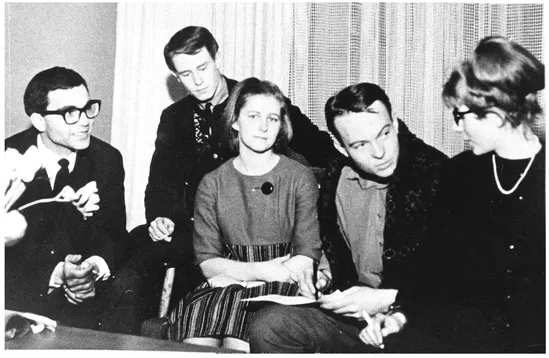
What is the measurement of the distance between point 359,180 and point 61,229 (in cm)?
66

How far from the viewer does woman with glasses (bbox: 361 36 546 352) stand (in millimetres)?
1329

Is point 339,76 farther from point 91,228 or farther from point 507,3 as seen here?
point 91,228

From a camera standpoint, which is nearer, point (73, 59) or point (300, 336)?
point (300, 336)

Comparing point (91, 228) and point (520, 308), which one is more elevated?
point (91, 228)

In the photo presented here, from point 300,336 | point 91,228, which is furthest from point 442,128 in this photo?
point 91,228

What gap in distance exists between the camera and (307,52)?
163 cm

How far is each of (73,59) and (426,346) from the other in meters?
0.98

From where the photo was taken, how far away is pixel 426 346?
1346 millimetres

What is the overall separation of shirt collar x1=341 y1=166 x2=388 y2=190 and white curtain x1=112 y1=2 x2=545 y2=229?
163 mm

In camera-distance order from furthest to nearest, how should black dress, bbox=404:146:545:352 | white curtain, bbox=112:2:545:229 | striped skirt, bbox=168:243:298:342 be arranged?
1. white curtain, bbox=112:2:545:229
2. striped skirt, bbox=168:243:298:342
3. black dress, bbox=404:146:545:352

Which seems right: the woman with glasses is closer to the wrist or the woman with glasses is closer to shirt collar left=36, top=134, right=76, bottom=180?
the wrist

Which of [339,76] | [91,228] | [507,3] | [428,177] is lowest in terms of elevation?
[91,228]

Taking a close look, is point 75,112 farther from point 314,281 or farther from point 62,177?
point 314,281

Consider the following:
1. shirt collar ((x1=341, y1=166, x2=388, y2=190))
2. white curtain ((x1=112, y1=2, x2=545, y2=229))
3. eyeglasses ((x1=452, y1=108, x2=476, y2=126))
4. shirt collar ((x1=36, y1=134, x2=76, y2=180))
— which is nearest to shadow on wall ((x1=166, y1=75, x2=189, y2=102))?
white curtain ((x1=112, y1=2, x2=545, y2=229))
